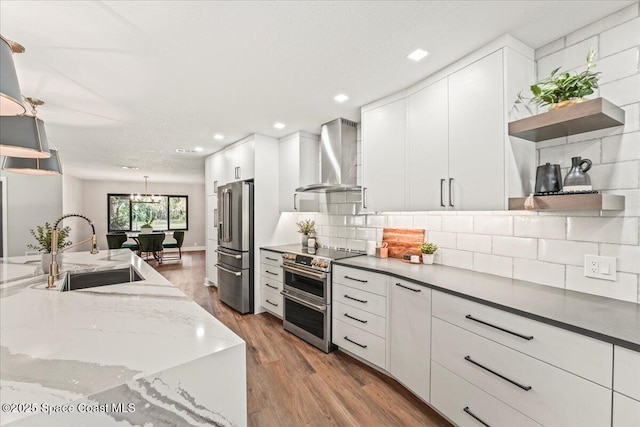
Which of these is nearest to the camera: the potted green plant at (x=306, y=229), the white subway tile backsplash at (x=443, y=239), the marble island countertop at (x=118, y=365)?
the marble island countertop at (x=118, y=365)

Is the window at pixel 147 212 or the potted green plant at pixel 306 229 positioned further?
the window at pixel 147 212

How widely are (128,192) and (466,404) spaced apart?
11.2 meters

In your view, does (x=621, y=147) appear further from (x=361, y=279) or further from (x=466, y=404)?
(x=361, y=279)

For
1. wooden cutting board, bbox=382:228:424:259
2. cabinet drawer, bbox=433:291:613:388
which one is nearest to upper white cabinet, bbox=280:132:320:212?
wooden cutting board, bbox=382:228:424:259

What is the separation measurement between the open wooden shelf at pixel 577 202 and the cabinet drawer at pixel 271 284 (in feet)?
8.70

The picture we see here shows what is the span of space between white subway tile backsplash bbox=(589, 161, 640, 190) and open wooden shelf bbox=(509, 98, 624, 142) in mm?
222

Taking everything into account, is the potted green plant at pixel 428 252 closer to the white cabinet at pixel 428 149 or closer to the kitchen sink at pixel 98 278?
the white cabinet at pixel 428 149

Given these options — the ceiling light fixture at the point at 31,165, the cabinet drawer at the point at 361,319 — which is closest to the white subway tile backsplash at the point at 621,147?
the cabinet drawer at the point at 361,319

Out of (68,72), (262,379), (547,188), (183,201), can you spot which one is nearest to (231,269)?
(262,379)

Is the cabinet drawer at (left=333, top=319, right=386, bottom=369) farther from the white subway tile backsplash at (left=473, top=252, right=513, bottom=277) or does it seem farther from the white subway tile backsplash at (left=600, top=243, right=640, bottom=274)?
the white subway tile backsplash at (left=600, top=243, right=640, bottom=274)

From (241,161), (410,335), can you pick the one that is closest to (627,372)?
(410,335)

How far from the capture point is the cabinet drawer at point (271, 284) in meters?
3.46

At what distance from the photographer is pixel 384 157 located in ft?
8.30

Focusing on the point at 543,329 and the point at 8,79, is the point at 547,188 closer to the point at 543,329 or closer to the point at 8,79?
the point at 543,329
